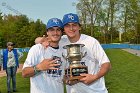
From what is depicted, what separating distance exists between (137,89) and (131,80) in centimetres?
297

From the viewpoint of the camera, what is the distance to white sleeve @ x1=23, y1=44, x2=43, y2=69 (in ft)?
15.5

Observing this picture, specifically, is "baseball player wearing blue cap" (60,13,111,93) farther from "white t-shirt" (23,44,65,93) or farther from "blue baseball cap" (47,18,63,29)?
"white t-shirt" (23,44,65,93)

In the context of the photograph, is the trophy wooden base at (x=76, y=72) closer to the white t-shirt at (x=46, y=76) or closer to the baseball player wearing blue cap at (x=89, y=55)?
the baseball player wearing blue cap at (x=89, y=55)

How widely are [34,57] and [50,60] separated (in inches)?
9.0

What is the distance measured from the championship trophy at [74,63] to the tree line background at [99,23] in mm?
83034

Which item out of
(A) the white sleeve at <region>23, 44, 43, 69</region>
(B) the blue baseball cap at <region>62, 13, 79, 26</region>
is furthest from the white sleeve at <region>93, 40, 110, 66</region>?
(A) the white sleeve at <region>23, 44, 43, 69</region>

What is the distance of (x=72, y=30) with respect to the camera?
4.77m

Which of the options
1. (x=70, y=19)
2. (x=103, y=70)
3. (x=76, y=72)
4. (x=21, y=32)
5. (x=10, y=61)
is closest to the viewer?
(x=76, y=72)

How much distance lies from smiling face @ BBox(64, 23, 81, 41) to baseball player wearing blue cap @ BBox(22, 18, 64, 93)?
92mm

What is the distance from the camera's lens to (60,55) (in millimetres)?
4898

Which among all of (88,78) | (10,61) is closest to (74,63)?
(88,78)

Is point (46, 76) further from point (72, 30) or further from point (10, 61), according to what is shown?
point (10, 61)

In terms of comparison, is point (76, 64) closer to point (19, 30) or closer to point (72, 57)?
point (72, 57)

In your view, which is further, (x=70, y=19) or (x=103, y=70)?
(x=70, y=19)
